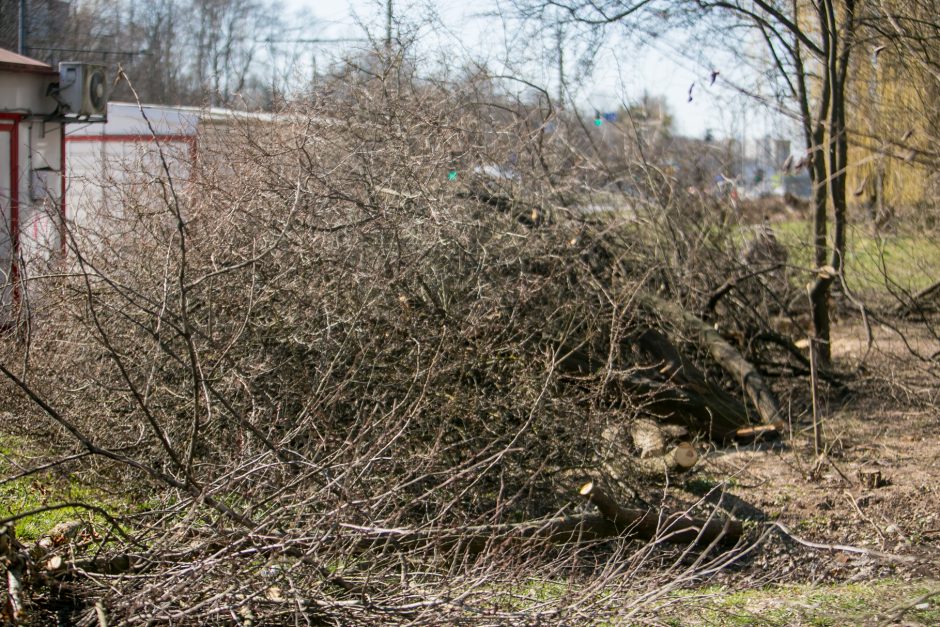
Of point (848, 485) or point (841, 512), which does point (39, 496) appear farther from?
point (848, 485)

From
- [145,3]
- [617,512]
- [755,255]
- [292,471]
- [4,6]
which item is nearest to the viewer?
[292,471]

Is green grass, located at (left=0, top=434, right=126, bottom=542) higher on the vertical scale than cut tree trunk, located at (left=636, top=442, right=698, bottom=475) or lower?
lower

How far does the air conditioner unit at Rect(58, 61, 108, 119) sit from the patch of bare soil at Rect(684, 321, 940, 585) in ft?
25.0

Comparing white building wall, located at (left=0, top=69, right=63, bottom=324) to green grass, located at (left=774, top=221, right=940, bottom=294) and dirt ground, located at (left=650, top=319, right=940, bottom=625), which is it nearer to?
dirt ground, located at (left=650, top=319, right=940, bottom=625)

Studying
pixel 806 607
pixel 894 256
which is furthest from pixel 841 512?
pixel 894 256

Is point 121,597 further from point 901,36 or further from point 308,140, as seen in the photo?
point 901,36

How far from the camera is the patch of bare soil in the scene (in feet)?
19.2

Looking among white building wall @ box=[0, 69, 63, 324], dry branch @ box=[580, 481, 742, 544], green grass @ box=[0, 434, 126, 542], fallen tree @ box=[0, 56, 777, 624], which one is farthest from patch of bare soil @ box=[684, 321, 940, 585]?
white building wall @ box=[0, 69, 63, 324]

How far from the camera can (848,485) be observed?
6746mm

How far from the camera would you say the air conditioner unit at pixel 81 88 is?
34.9 feet

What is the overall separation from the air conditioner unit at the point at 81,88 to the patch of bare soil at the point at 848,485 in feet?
25.0

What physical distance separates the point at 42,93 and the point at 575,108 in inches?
232

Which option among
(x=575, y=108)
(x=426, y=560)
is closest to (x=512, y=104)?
(x=575, y=108)

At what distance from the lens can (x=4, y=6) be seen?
Answer: 25.5m
